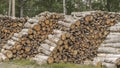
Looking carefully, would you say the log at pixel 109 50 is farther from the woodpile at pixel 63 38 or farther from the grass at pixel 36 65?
the grass at pixel 36 65

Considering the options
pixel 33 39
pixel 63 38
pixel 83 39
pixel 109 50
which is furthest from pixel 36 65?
pixel 109 50

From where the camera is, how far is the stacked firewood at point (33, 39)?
14406mm

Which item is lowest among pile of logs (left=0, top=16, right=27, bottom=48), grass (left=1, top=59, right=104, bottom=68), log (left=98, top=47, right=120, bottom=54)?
grass (left=1, top=59, right=104, bottom=68)

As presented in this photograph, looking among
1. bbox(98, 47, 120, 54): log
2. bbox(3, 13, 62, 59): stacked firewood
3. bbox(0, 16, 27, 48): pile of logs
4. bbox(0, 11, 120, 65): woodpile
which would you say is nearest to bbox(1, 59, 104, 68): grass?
bbox(0, 11, 120, 65): woodpile

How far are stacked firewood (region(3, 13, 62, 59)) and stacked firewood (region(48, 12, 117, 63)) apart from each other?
1273 millimetres

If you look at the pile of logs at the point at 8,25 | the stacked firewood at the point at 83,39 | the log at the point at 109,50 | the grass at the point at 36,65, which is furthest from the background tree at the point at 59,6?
the grass at the point at 36,65

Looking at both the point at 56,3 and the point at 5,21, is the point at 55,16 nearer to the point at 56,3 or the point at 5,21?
the point at 5,21

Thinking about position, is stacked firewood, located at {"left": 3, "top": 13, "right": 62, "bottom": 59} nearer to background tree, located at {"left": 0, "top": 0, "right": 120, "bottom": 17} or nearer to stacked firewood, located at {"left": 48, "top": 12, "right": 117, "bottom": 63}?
stacked firewood, located at {"left": 48, "top": 12, "right": 117, "bottom": 63}

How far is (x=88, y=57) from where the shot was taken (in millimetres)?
13562

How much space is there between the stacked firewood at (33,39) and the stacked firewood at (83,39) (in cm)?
127

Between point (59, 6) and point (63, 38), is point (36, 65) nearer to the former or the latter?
point (63, 38)

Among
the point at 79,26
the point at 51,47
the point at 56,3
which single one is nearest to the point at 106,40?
the point at 79,26

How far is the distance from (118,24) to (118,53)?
6.49ft

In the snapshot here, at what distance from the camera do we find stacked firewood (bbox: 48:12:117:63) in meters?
13.3
